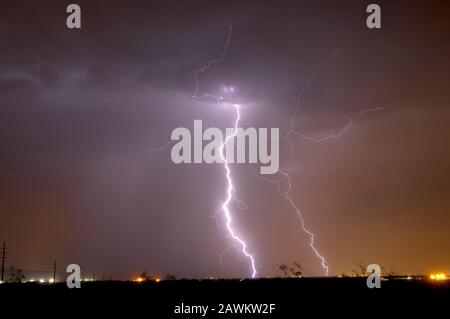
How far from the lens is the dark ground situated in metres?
21.9

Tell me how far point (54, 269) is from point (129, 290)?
54.1 meters
